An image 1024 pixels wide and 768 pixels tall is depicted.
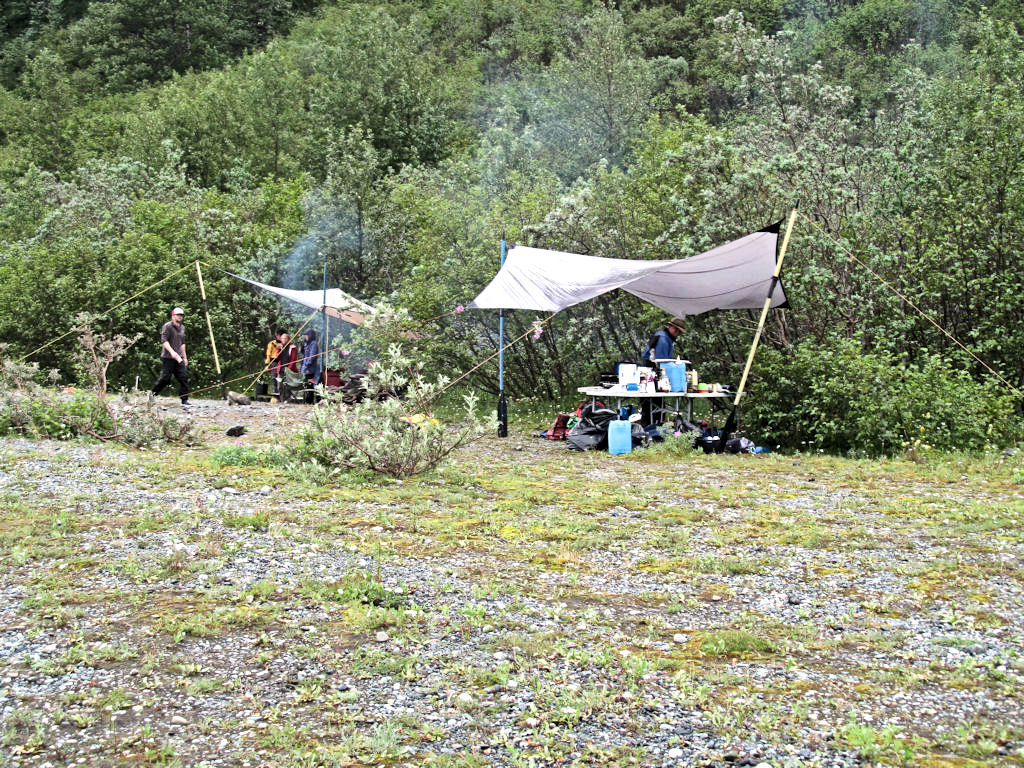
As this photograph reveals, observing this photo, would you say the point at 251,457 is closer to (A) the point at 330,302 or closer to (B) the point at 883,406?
(B) the point at 883,406

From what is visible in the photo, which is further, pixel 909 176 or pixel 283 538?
pixel 909 176

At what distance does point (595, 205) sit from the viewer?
15.1m

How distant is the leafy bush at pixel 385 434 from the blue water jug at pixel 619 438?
268 centimetres

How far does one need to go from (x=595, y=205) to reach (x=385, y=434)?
797 centimetres

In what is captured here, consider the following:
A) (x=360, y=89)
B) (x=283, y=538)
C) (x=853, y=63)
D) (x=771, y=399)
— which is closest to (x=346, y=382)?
(x=771, y=399)

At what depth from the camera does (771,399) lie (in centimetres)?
1134

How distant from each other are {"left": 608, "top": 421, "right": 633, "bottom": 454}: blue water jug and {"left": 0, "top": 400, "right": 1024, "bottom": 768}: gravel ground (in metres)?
3.00

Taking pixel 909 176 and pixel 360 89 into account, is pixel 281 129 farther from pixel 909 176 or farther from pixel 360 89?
pixel 909 176

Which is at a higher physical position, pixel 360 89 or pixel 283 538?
pixel 360 89

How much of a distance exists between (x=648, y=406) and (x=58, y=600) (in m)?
8.48

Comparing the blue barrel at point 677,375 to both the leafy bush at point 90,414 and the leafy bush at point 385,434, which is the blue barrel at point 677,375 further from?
the leafy bush at point 90,414

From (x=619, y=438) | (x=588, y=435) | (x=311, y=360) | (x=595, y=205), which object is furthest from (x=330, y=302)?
(x=619, y=438)

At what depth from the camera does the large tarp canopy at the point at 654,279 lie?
36.4ft

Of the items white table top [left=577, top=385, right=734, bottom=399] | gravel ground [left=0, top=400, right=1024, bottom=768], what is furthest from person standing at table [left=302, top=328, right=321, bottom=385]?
gravel ground [left=0, top=400, right=1024, bottom=768]
